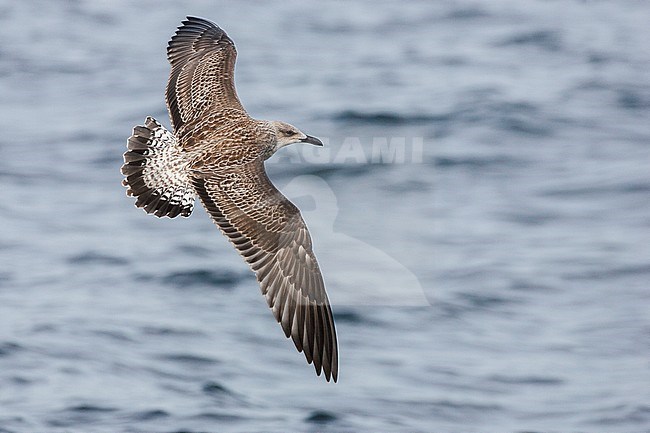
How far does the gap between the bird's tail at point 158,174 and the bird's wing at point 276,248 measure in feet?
0.34

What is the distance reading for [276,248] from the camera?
22.8 ft

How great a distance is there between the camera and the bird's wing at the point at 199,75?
7.43m

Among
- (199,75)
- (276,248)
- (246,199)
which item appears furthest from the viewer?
(199,75)

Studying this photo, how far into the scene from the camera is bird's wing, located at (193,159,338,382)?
6805 millimetres

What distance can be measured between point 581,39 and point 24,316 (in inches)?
444

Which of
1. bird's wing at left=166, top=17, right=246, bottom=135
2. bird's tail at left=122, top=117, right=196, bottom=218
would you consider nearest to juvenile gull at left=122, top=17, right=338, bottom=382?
bird's tail at left=122, top=117, right=196, bottom=218

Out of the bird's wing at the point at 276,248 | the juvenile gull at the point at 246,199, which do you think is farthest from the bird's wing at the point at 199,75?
the bird's wing at the point at 276,248

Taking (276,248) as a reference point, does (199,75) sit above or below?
above

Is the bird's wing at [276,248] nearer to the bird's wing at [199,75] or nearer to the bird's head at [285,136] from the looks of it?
the bird's head at [285,136]

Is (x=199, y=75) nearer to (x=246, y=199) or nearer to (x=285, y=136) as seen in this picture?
(x=285, y=136)

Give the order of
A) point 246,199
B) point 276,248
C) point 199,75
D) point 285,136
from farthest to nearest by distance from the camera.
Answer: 1. point 199,75
2. point 285,136
3. point 276,248
4. point 246,199

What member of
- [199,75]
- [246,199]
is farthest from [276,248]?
[199,75]

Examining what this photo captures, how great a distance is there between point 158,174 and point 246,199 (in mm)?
481

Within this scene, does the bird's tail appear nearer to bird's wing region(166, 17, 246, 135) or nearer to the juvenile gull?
the juvenile gull
